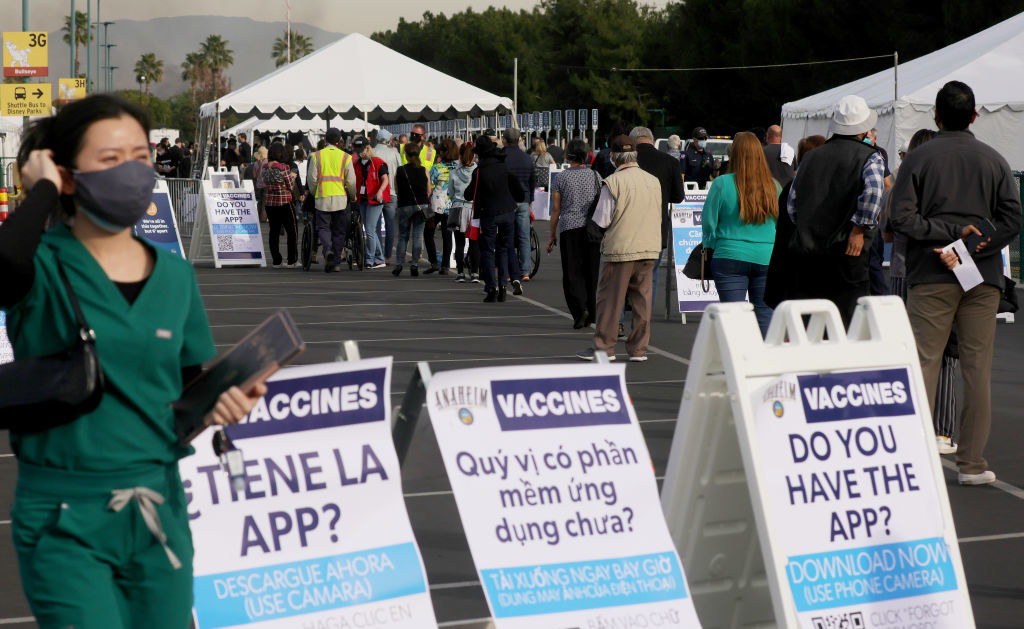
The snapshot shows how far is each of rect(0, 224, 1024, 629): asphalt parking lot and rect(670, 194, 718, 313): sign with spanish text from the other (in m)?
0.28

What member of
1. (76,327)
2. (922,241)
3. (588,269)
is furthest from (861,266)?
(588,269)

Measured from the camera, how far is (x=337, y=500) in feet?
13.0

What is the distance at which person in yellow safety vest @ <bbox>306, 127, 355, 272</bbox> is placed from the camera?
779 inches

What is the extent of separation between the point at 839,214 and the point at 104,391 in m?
5.19

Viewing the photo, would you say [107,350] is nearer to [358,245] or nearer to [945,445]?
[945,445]

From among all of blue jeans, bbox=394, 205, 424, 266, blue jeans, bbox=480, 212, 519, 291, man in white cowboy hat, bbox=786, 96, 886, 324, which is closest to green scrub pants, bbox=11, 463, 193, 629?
man in white cowboy hat, bbox=786, 96, 886, 324

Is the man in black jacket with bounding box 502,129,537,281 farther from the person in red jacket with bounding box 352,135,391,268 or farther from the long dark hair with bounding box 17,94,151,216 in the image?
the long dark hair with bounding box 17,94,151,216

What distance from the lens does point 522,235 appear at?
1762cm

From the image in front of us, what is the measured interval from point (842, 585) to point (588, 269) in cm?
920

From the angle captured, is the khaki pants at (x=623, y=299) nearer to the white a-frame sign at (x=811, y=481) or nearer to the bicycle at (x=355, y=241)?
the white a-frame sign at (x=811, y=481)

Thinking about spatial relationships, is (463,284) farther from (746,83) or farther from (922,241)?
(746,83)

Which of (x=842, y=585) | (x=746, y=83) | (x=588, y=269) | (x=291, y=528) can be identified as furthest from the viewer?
(x=746, y=83)

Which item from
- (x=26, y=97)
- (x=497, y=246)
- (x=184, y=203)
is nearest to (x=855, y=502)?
(x=497, y=246)

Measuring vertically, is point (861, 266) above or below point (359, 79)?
below
